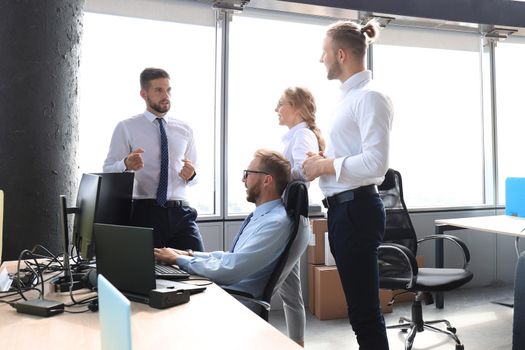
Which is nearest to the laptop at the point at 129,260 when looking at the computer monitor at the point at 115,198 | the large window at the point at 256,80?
the computer monitor at the point at 115,198

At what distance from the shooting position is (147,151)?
9.21 ft

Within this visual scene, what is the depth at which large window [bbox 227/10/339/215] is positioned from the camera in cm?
443

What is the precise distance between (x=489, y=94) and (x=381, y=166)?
394 centimetres

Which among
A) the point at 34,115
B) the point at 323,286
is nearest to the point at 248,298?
the point at 34,115

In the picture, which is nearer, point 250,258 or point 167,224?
point 250,258

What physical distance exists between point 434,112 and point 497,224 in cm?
156

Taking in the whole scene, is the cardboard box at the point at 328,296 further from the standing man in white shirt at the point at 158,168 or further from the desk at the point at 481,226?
the standing man in white shirt at the point at 158,168

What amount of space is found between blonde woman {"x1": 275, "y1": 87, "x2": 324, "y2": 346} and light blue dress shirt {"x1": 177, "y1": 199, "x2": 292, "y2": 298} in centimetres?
51

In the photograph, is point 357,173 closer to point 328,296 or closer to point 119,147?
point 119,147

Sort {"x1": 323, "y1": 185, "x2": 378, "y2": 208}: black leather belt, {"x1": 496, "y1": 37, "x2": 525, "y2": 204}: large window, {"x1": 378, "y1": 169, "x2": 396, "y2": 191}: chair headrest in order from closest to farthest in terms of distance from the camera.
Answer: {"x1": 323, "y1": 185, "x2": 378, "y2": 208}: black leather belt, {"x1": 378, "y1": 169, "x2": 396, "y2": 191}: chair headrest, {"x1": 496, "y1": 37, "x2": 525, "y2": 204}: large window

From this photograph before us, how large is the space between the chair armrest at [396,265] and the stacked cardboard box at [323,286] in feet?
2.40

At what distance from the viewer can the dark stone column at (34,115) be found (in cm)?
262

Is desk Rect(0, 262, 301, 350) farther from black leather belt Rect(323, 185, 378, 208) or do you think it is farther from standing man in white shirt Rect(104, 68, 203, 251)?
standing man in white shirt Rect(104, 68, 203, 251)

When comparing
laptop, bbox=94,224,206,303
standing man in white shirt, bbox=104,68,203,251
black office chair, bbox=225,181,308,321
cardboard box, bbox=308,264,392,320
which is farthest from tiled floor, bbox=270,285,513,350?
laptop, bbox=94,224,206,303
